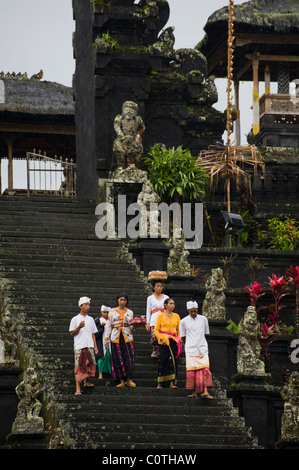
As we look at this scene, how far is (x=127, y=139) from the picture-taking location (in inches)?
1061

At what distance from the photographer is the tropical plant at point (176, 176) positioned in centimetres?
2622

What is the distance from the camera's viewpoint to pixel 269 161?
29266 millimetres

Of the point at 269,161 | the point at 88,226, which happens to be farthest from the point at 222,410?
the point at 269,161

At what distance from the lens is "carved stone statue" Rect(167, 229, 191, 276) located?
22.4 m

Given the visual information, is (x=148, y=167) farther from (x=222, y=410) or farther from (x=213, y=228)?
(x=222, y=410)

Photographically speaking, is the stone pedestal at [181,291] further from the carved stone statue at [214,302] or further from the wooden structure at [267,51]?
the wooden structure at [267,51]

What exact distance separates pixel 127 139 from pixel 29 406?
9725 millimetres

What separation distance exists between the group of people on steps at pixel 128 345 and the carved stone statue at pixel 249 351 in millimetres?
1044

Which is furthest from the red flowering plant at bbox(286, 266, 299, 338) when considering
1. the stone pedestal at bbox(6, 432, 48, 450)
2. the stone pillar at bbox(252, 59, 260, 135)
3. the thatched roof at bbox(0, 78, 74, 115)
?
the thatched roof at bbox(0, 78, 74, 115)

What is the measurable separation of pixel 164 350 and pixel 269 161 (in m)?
10.5

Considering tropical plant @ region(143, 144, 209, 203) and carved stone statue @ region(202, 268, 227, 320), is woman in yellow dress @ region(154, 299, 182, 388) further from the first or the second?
tropical plant @ region(143, 144, 209, 203)

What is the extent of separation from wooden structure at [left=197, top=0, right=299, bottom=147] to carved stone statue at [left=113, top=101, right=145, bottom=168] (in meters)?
6.57

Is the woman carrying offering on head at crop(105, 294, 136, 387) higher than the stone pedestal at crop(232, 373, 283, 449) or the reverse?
higher

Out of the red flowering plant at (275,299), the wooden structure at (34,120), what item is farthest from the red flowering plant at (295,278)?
the wooden structure at (34,120)
